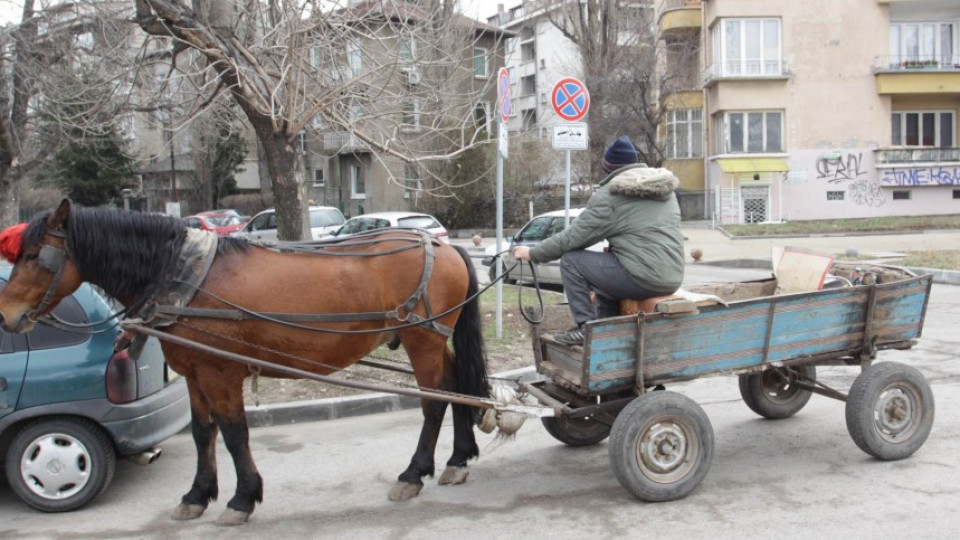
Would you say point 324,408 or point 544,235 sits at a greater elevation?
point 544,235

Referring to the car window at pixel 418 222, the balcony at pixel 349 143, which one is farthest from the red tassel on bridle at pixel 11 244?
the car window at pixel 418 222

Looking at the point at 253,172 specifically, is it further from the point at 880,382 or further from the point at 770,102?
the point at 880,382

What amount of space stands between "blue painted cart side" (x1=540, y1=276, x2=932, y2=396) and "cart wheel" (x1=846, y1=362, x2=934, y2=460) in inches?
9.3

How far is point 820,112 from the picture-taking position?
3450 centimetres

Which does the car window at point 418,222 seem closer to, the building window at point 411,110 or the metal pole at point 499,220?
the building window at point 411,110

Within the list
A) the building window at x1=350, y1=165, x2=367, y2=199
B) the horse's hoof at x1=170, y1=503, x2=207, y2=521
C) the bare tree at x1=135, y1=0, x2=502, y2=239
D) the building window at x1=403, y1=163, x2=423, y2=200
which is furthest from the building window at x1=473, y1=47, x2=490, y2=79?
the building window at x1=350, y1=165, x2=367, y2=199

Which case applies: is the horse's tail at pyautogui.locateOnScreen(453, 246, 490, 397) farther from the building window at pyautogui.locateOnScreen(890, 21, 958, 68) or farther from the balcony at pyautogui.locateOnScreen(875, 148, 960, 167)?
the building window at pyautogui.locateOnScreen(890, 21, 958, 68)

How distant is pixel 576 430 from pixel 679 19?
35391 mm

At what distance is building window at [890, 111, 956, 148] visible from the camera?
3603 centimetres

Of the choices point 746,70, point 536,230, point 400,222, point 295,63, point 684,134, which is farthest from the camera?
point 684,134

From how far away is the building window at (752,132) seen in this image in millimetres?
34719

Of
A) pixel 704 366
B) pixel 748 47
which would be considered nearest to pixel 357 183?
pixel 748 47

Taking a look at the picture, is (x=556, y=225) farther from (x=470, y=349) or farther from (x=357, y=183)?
(x=357, y=183)

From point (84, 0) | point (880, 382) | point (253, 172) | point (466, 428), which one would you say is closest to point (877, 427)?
point (880, 382)
